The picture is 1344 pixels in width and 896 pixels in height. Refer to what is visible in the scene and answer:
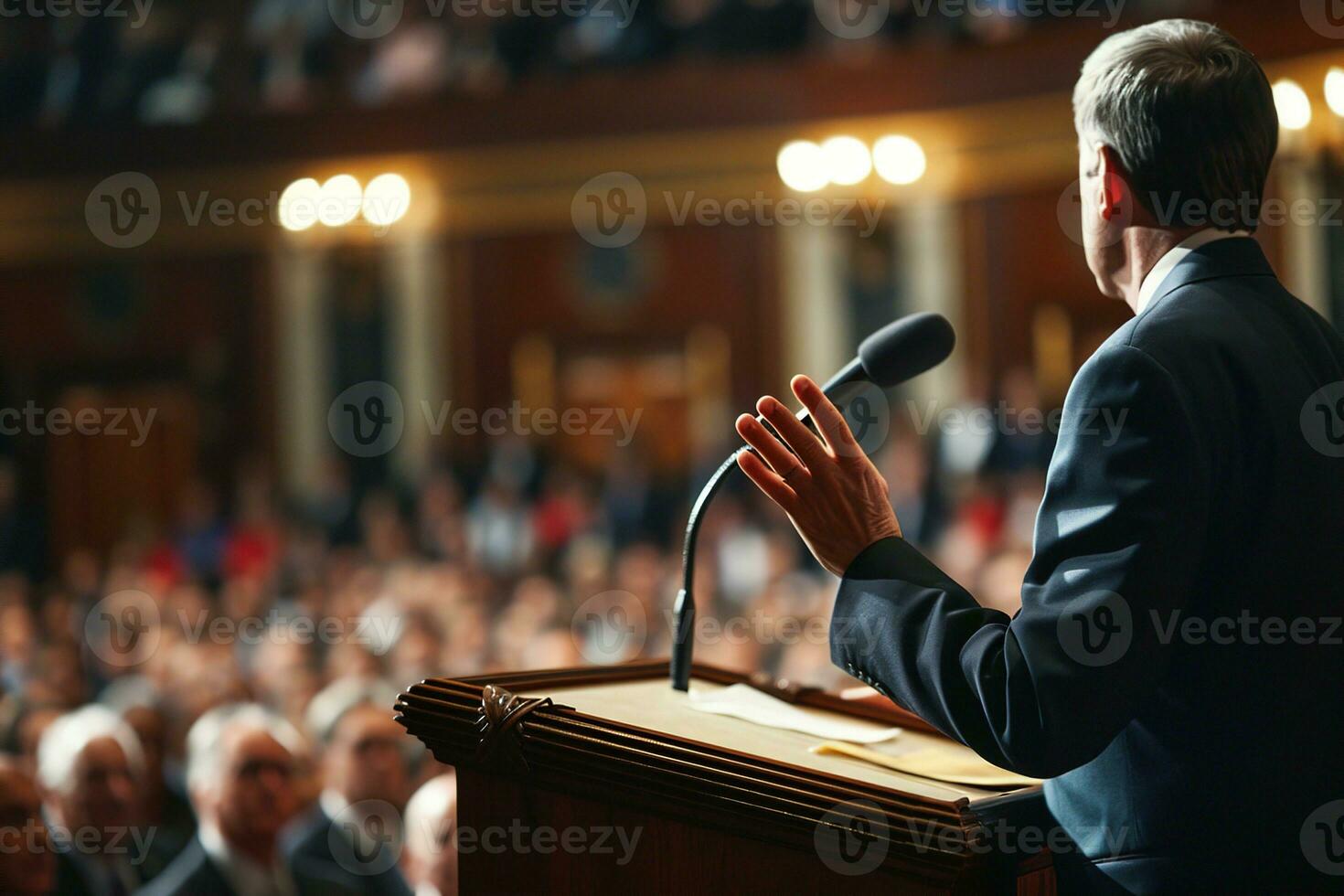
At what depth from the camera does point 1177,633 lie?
1.21m

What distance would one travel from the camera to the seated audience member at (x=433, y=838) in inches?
133

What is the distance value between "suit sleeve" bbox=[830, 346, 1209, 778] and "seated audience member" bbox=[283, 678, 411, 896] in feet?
9.03

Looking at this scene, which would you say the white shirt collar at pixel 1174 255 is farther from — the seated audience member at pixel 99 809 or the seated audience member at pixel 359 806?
the seated audience member at pixel 99 809

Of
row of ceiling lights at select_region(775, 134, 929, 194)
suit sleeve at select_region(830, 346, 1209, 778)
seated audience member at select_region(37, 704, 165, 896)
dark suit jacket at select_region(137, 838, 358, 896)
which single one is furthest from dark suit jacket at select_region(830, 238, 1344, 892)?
row of ceiling lights at select_region(775, 134, 929, 194)

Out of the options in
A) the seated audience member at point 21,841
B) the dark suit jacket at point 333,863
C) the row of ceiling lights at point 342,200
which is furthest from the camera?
the row of ceiling lights at point 342,200

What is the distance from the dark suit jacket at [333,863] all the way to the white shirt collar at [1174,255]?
2871 millimetres

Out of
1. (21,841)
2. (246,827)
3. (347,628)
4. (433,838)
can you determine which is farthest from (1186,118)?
(347,628)

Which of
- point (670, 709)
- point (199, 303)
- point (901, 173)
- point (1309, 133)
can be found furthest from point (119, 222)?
point (670, 709)

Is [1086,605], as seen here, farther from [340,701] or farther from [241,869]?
[340,701]

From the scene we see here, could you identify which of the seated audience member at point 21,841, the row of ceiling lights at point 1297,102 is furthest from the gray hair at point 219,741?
the row of ceiling lights at point 1297,102

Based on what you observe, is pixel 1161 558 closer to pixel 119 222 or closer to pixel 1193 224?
pixel 1193 224

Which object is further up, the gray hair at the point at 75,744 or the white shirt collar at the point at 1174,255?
the white shirt collar at the point at 1174,255

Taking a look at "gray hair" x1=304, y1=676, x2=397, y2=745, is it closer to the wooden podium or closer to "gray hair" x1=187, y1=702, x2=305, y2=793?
"gray hair" x1=187, y1=702, x2=305, y2=793

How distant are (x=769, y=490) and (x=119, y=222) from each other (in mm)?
12468
